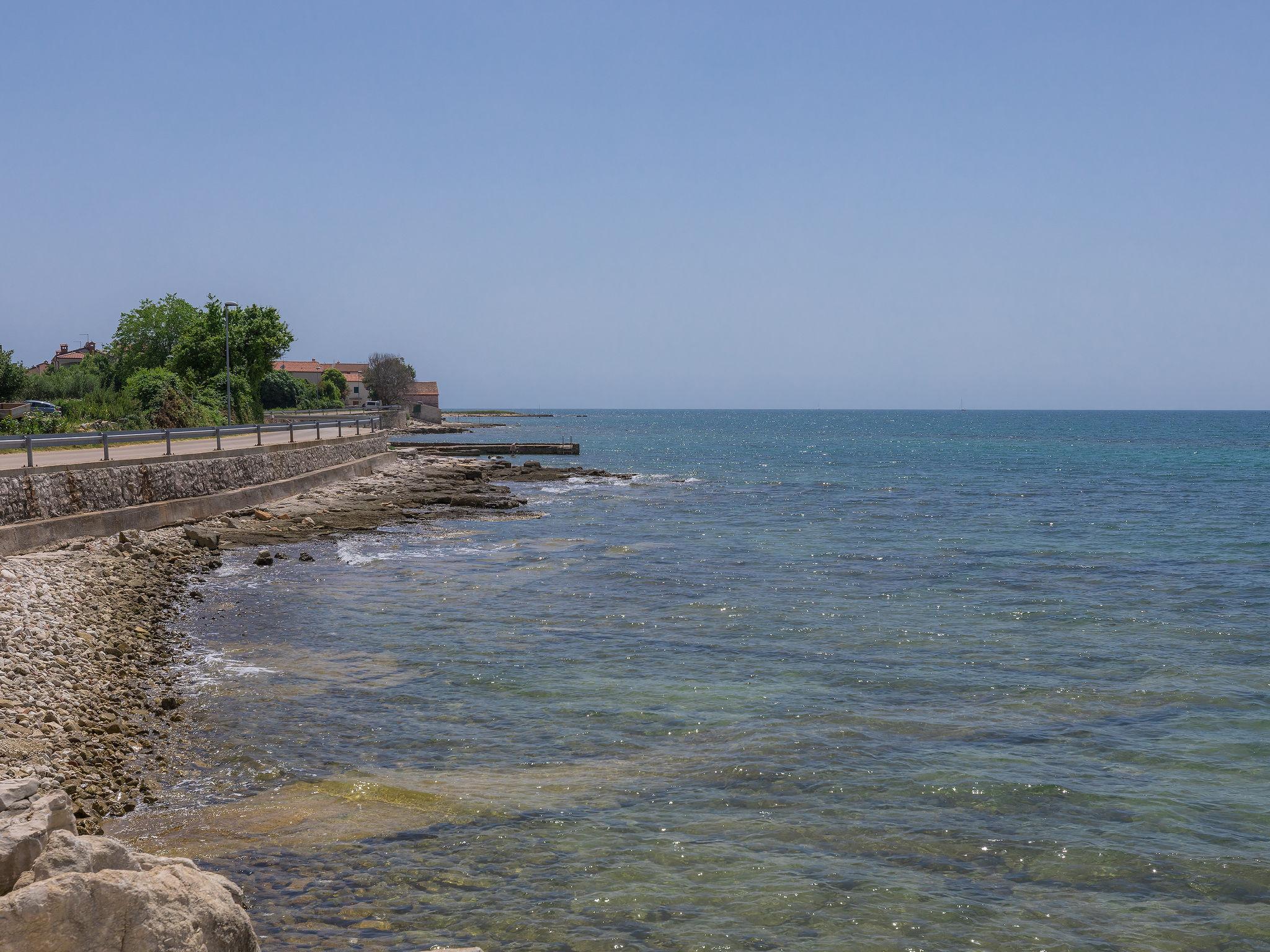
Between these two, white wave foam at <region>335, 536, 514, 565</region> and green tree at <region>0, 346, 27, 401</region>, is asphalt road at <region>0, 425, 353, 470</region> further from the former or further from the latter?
green tree at <region>0, 346, 27, 401</region>

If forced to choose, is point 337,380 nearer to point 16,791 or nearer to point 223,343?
point 223,343

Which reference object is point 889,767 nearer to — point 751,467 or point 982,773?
point 982,773

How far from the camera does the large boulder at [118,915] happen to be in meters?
4.64

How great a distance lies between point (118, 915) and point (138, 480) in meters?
20.6

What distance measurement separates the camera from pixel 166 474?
24.7 metres

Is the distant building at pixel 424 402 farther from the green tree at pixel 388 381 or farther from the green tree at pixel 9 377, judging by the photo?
the green tree at pixel 9 377

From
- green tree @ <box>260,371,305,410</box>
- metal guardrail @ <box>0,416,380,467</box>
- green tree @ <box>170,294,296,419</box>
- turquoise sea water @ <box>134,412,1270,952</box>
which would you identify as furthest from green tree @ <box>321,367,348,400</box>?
turquoise sea water @ <box>134,412,1270,952</box>

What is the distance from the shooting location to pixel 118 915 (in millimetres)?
4789

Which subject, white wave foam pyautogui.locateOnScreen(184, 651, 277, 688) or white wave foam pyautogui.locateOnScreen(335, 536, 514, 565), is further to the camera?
white wave foam pyautogui.locateOnScreen(335, 536, 514, 565)

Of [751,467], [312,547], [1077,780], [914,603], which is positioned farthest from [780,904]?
[751,467]

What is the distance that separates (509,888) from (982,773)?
4.83m

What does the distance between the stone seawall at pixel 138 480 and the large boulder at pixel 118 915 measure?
613 inches

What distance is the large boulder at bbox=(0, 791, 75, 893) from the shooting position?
4.77 meters

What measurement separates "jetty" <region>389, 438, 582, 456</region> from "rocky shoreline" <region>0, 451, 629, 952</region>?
138 ft
